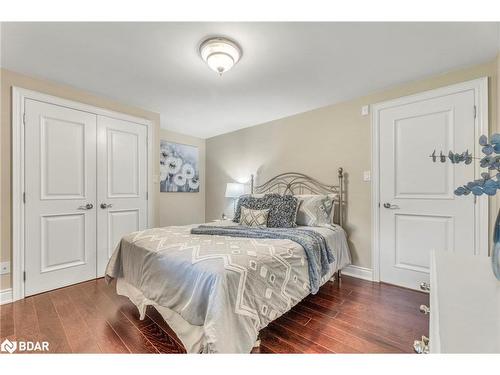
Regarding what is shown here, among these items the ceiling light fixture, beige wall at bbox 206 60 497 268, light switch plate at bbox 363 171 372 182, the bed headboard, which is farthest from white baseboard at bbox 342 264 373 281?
the ceiling light fixture

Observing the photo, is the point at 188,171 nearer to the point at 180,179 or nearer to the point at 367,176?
the point at 180,179

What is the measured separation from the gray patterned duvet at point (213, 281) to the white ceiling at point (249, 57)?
1545 mm

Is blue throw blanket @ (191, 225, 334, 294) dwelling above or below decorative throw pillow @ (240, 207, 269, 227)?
below

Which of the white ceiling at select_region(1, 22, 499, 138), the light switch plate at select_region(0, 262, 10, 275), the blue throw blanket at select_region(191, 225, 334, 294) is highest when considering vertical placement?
the white ceiling at select_region(1, 22, 499, 138)

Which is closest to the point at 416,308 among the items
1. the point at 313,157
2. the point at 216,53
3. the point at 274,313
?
the point at 274,313

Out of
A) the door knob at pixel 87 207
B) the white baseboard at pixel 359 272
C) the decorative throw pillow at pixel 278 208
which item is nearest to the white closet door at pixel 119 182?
the door knob at pixel 87 207

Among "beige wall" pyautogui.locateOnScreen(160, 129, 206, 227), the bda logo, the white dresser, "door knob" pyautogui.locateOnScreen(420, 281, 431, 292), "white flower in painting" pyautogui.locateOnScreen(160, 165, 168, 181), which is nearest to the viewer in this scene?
the white dresser

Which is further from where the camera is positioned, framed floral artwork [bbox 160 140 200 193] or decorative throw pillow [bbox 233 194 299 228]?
framed floral artwork [bbox 160 140 200 193]

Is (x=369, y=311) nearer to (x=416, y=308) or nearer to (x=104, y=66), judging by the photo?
(x=416, y=308)

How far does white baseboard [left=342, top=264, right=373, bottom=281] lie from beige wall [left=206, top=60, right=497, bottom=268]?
0.19 feet

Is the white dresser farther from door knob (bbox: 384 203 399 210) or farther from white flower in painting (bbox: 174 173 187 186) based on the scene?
white flower in painting (bbox: 174 173 187 186)

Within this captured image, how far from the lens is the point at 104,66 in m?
2.12

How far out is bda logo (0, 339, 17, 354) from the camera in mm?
1528
